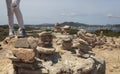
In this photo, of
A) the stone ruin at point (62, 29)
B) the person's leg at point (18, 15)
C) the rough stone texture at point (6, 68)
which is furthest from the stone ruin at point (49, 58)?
the stone ruin at point (62, 29)

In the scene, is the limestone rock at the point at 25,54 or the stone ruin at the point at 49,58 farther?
the stone ruin at the point at 49,58

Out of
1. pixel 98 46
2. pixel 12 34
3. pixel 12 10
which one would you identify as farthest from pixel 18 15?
pixel 98 46

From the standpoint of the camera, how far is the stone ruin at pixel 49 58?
8.95m

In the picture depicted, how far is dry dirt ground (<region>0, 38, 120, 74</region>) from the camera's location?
10.2 meters

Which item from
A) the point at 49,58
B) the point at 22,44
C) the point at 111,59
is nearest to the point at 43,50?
the point at 49,58

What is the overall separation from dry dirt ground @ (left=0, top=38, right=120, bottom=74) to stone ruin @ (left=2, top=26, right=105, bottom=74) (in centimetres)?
65

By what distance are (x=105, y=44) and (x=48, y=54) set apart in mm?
13636

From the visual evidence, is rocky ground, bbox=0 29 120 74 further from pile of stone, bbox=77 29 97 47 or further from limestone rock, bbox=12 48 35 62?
pile of stone, bbox=77 29 97 47

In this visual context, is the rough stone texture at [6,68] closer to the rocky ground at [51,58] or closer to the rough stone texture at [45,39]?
the rocky ground at [51,58]

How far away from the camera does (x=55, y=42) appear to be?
13938 millimetres

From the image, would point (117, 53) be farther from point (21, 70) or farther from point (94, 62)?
point (21, 70)

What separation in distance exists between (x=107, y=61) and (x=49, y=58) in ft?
30.2

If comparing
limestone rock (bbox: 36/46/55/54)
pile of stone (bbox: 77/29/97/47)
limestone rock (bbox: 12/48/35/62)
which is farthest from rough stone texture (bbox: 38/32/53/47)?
pile of stone (bbox: 77/29/97/47)

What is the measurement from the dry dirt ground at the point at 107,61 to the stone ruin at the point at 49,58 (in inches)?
25.7
